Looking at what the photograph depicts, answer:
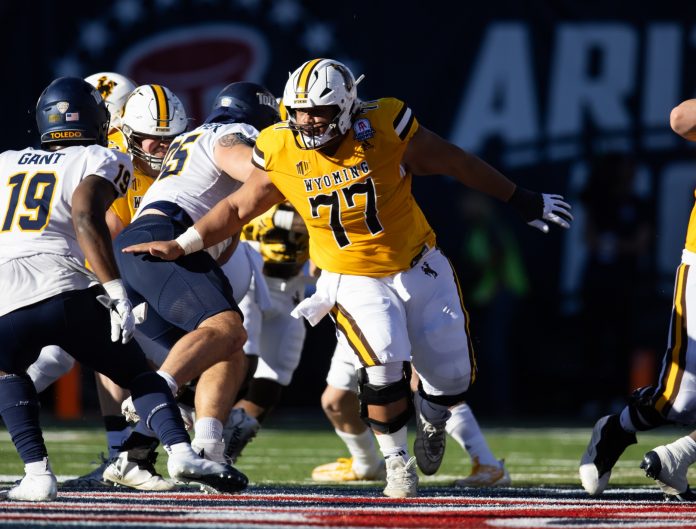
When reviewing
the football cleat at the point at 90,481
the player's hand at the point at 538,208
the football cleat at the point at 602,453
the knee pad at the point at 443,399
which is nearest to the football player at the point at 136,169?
the football cleat at the point at 90,481

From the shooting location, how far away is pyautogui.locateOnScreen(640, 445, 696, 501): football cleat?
5.12 metres

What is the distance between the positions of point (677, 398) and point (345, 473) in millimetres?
1894

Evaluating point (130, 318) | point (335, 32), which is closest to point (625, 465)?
point (130, 318)

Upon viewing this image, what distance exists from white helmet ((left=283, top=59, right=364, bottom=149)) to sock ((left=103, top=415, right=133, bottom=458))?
1574 mm

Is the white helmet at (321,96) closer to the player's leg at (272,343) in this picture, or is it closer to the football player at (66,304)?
the football player at (66,304)

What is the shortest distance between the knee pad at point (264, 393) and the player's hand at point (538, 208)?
1929mm

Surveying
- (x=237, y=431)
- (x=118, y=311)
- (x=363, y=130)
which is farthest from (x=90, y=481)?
(x=363, y=130)

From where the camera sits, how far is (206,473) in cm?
456

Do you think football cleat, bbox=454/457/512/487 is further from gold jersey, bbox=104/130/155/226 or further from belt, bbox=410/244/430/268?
gold jersey, bbox=104/130/155/226

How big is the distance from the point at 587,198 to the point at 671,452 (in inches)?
257

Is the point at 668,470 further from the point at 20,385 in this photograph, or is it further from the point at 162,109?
the point at 162,109

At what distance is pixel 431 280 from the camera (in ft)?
18.1

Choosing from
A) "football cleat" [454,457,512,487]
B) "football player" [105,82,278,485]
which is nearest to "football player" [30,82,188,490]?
"football player" [105,82,278,485]

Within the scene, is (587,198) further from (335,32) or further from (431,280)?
(431,280)
